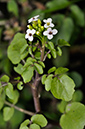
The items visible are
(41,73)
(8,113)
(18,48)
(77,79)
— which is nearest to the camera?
(41,73)

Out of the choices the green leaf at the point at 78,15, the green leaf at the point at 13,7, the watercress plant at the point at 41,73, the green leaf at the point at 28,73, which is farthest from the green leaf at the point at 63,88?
the green leaf at the point at 13,7

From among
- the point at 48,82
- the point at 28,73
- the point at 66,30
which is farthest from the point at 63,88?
the point at 66,30

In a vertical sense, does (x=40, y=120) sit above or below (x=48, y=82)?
below

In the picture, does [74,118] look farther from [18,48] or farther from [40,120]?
[18,48]

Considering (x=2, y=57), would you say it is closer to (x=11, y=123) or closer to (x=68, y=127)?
(x=11, y=123)

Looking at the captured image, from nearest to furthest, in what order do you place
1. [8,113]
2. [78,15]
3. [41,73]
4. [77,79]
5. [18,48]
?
[41,73] < [18,48] < [8,113] < [77,79] < [78,15]

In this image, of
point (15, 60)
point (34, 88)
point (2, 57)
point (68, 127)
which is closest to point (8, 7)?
point (2, 57)

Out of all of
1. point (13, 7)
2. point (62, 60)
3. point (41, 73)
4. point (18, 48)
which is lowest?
point (62, 60)
